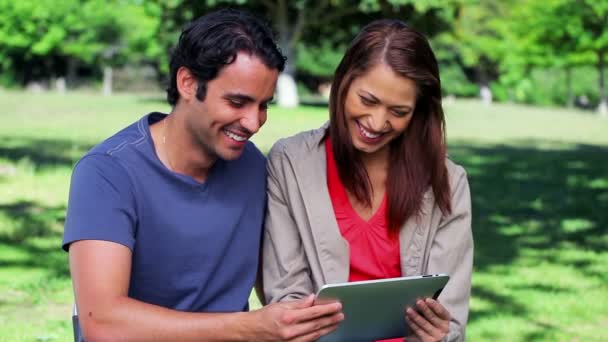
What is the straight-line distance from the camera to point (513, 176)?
13453 millimetres

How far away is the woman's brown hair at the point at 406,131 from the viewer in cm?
303

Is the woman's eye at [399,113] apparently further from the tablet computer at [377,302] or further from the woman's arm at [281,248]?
the tablet computer at [377,302]

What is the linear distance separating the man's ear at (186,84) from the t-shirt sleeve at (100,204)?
30 centimetres

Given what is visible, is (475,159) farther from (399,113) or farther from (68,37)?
(68,37)

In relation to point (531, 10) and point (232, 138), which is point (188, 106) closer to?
point (232, 138)

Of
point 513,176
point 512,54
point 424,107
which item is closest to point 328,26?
point 512,54

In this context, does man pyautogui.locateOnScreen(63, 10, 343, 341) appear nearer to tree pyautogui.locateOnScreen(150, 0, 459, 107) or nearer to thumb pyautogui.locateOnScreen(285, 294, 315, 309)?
thumb pyautogui.locateOnScreen(285, 294, 315, 309)

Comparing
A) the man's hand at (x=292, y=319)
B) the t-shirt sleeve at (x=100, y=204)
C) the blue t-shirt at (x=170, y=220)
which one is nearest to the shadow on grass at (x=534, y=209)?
the blue t-shirt at (x=170, y=220)

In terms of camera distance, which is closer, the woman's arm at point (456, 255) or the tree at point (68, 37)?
the woman's arm at point (456, 255)

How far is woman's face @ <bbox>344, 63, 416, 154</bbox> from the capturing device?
301 cm

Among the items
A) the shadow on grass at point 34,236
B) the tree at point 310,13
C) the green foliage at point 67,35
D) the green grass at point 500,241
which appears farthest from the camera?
the green foliage at point 67,35

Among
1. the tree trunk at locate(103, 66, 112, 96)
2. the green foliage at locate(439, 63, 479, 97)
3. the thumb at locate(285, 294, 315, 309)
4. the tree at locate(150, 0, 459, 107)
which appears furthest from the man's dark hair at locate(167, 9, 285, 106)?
the green foliage at locate(439, 63, 479, 97)

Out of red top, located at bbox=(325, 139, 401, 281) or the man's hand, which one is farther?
red top, located at bbox=(325, 139, 401, 281)

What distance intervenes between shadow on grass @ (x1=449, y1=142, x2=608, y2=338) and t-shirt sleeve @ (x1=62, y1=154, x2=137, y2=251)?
11.8 ft
